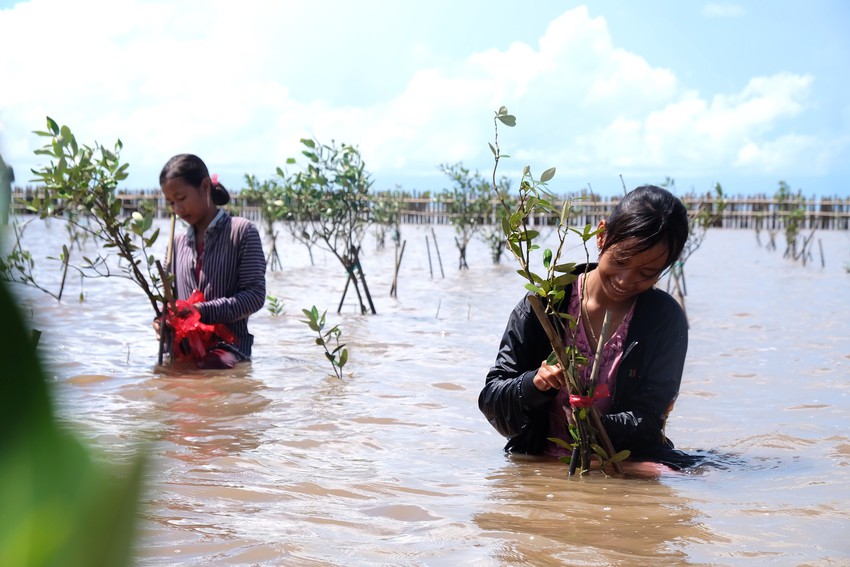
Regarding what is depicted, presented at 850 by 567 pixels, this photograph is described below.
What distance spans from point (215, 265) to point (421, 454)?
6.84 ft

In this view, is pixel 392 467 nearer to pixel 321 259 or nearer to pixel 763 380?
pixel 763 380

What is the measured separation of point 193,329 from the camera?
5.57 meters

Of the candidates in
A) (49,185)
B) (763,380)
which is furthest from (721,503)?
(49,185)

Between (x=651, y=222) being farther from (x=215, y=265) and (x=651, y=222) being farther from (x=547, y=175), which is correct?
(x=215, y=265)

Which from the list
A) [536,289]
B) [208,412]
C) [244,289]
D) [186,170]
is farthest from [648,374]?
[186,170]

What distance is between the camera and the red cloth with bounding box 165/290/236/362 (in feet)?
18.2

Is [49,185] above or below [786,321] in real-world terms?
above

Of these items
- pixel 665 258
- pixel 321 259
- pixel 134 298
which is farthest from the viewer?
pixel 321 259

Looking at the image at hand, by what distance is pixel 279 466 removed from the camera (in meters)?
3.83

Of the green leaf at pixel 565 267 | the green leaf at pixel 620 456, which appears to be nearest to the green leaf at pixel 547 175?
the green leaf at pixel 565 267

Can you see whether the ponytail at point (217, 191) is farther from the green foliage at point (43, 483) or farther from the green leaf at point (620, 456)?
the green foliage at point (43, 483)

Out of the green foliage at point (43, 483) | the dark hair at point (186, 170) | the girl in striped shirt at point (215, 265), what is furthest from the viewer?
the girl in striped shirt at point (215, 265)

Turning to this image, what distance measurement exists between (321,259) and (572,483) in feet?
50.7

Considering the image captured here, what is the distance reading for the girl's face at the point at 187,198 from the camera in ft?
17.4
